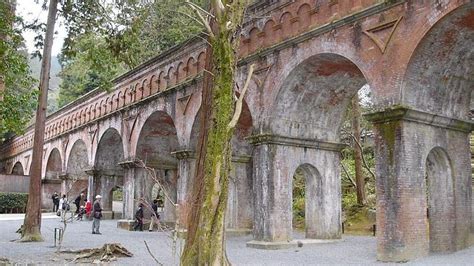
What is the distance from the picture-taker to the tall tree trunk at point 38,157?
15.3 metres

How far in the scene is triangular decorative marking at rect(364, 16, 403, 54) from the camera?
36.7ft

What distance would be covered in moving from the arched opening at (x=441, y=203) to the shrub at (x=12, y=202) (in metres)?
30.5

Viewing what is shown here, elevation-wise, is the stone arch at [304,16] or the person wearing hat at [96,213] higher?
the stone arch at [304,16]

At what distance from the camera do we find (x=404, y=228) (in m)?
10.4

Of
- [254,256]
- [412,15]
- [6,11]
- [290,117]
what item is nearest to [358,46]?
[412,15]

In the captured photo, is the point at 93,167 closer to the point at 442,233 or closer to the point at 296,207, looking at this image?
the point at 296,207

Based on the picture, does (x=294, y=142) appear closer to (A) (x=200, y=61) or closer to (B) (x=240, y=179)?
(B) (x=240, y=179)

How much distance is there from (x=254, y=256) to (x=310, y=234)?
156 inches

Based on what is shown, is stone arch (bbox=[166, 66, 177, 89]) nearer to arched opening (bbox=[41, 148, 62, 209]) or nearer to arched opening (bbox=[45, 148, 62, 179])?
arched opening (bbox=[45, 148, 62, 179])

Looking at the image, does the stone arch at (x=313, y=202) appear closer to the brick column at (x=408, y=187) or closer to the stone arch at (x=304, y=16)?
the brick column at (x=408, y=187)

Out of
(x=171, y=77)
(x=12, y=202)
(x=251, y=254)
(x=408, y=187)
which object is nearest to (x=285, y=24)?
(x=408, y=187)

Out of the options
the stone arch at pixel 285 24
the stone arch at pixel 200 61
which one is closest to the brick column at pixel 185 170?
the stone arch at pixel 200 61

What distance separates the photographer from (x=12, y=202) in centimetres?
3441

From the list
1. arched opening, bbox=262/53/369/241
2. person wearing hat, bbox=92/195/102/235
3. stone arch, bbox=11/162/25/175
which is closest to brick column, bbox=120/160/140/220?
person wearing hat, bbox=92/195/102/235
